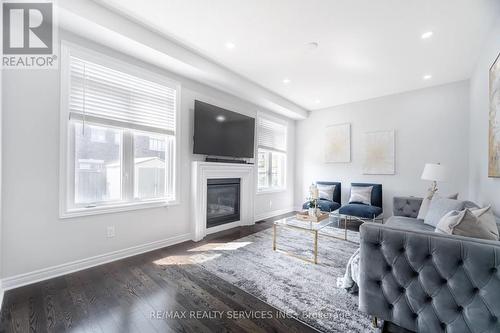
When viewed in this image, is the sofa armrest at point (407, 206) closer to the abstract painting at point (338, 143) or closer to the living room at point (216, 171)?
the living room at point (216, 171)

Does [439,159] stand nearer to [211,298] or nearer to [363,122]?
[363,122]

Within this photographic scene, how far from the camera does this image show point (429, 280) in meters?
1.36

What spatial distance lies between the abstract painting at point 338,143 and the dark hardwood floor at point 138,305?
4133 mm

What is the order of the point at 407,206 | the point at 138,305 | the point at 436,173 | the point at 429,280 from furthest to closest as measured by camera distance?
the point at 407,206
the point at 436,173
the point at 138,305
the point at 429,280

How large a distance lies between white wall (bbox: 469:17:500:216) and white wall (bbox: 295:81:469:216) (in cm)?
35

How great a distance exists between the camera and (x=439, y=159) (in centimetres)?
411

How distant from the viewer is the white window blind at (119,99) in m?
2.48

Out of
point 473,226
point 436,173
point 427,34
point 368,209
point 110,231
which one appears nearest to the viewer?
point 473,226

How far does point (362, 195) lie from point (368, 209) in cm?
56

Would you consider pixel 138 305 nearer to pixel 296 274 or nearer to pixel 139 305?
pixel 139 305

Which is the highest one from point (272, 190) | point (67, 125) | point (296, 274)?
point (67, 125)

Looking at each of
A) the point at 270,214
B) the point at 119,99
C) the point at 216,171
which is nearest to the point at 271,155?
the point at 270,214

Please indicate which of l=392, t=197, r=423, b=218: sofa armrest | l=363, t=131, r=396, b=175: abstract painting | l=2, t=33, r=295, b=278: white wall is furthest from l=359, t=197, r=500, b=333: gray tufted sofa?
l=363, t=131, r=396, b=175: abstract painting

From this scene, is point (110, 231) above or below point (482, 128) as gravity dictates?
below
